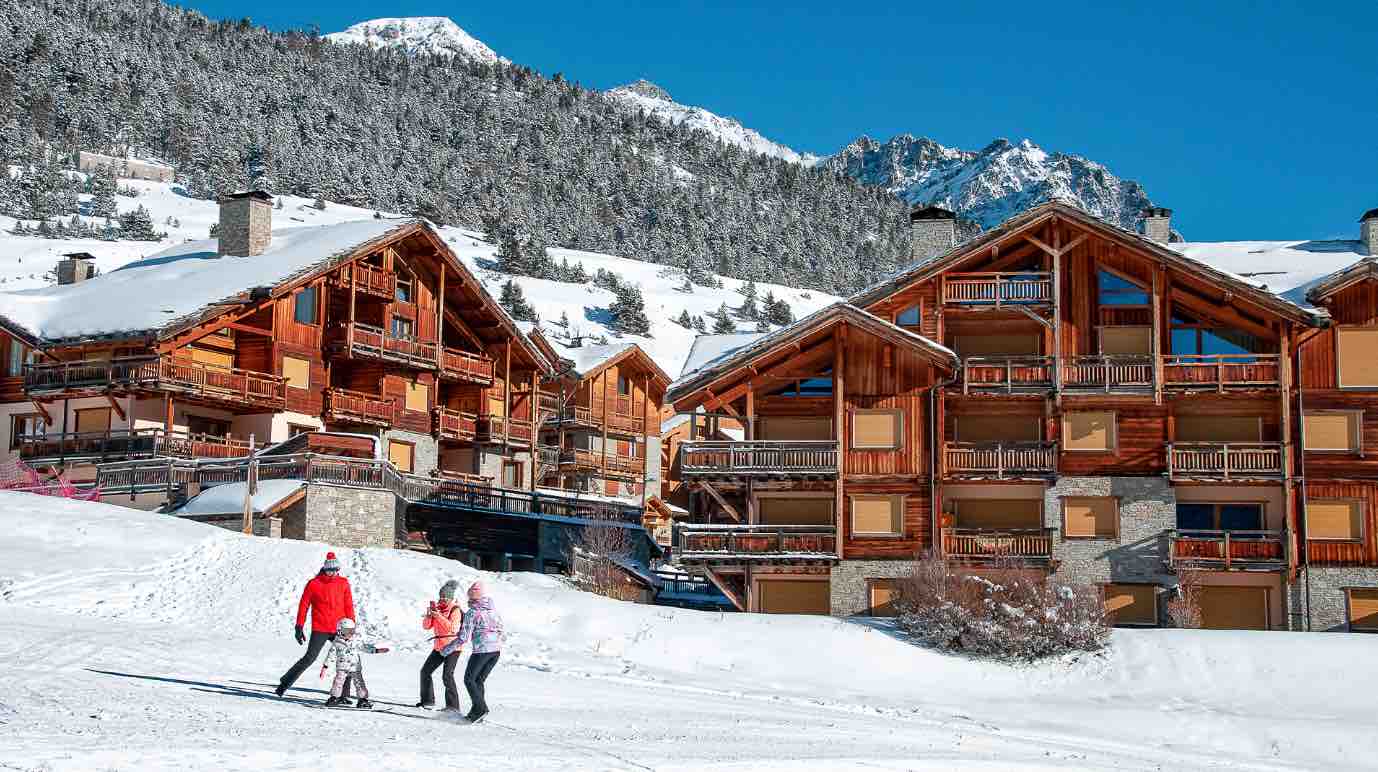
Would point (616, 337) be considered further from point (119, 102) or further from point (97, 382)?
point (119, 102)

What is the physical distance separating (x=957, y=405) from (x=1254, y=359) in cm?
756

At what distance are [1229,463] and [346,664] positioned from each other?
2782cm

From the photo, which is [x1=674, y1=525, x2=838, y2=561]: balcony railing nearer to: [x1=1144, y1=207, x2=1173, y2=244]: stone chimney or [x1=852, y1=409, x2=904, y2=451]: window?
[x1=852, y1=409, x2=904, y2=451]: window

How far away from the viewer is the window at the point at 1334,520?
136 feet

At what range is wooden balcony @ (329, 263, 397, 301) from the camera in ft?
173

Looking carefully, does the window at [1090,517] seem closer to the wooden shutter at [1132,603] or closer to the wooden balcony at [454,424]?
the wooden shutter at [1132,603]

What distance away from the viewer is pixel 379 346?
2122 inches

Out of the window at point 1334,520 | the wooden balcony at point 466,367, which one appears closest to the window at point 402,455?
the wooden balcony at point 466,367

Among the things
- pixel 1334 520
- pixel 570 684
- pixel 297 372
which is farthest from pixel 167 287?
pixel 1334 520

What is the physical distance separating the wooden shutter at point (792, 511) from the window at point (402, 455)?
1644 cm

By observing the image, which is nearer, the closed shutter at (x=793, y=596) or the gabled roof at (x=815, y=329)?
the gabled roof at (x=815, y=329)

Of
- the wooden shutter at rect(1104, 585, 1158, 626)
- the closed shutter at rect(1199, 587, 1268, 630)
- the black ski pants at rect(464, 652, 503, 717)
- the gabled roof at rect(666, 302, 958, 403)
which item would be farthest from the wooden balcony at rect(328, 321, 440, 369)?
the black ski pants at rect(464, 652, 503, 717)

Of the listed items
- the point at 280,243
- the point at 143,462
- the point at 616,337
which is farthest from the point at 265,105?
the point at 143,462

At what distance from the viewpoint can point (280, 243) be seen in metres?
57.6
